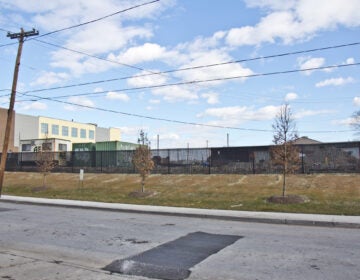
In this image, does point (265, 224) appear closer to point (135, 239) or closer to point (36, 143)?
point (135, 239)

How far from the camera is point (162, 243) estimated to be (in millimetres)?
9242

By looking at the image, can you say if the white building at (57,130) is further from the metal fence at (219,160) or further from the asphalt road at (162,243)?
the asphalt road at (162,243)

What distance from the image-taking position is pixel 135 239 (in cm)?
981

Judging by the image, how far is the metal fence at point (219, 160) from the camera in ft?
86.0

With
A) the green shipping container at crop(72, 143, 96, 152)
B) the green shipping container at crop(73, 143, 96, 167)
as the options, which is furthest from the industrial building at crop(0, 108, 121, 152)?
the green shipping container at crop(73, 143, 96, 167)

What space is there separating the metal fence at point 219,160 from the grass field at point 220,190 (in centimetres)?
203

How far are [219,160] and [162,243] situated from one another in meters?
22.2

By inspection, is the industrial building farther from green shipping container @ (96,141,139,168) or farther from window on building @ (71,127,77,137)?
green shipping container @ (96,141,139,168)

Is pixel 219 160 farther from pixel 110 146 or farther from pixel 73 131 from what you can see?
pixel 73 131

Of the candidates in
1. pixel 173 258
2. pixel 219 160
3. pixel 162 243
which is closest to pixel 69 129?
pixel 219 160

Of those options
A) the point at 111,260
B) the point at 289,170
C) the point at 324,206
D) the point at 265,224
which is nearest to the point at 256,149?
the point at 289,170

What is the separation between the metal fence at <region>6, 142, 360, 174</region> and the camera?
86.0 feet

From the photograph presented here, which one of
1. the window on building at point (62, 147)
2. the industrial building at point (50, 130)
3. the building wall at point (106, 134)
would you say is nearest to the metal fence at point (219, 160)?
the window on building at point (62, 147)

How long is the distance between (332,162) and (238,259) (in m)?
20.4
